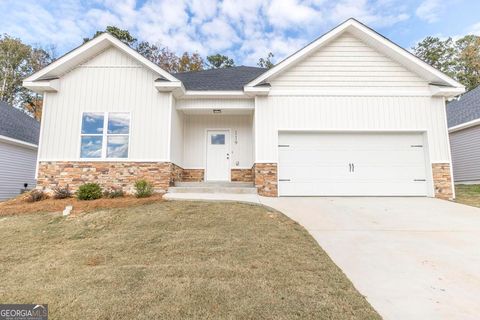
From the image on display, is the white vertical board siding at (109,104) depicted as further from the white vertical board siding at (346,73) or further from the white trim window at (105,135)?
the white vertical board siding at (346,73)

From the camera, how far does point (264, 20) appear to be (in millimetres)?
18547

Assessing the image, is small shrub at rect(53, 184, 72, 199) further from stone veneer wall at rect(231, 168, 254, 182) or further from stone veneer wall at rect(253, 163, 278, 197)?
stone veneer wall at rect(253, 163, 278, 197)

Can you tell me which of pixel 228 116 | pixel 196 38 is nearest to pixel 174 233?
pixel 228 116

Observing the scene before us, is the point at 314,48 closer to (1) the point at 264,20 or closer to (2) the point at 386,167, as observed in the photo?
(2) the point at 386,167

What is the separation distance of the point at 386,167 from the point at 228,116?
640 centimetres

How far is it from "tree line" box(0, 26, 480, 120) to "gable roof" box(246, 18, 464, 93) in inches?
595

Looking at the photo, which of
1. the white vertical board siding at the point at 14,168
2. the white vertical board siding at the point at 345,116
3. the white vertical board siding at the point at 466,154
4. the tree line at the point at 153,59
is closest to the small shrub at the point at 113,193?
the white vertical board siding at the point at 345,116

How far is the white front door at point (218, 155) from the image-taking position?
35.8ft

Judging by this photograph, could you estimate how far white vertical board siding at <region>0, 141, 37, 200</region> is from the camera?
1217cm

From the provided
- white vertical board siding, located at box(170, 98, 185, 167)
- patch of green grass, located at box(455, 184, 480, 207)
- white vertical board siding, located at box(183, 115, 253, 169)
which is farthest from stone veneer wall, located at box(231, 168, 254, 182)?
patch of green grass, located at box(455, 184, 480, 207)

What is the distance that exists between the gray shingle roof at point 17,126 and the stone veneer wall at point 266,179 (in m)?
12.0

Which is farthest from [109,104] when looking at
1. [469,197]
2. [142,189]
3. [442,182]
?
[469,197]

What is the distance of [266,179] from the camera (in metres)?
8.93

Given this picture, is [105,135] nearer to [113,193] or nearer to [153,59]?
[113,193]
